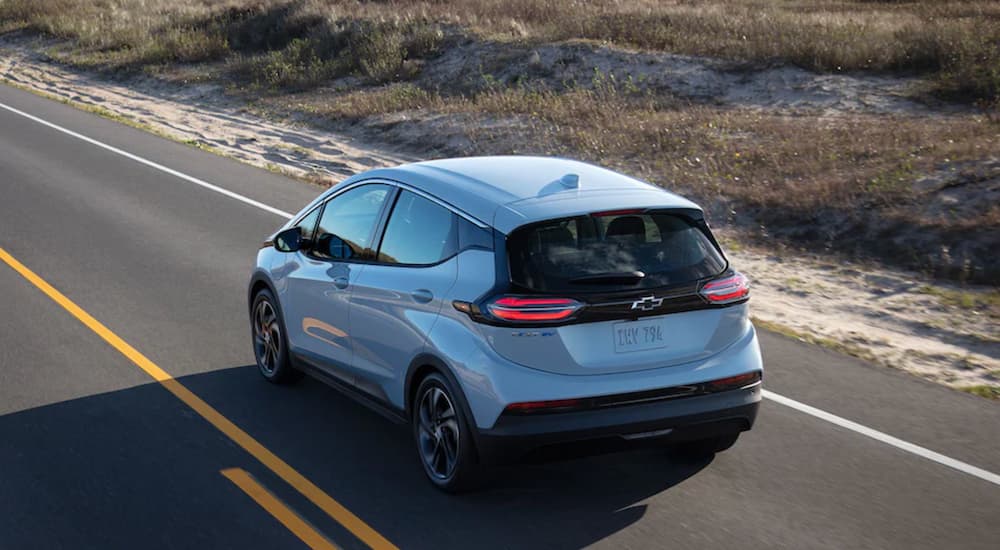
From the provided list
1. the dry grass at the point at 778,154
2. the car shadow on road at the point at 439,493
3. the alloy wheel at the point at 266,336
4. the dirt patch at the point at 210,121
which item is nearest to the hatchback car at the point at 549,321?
the car shadow on road at the point at 439,493

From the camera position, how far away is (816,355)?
941 cm

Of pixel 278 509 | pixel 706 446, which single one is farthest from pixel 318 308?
pixel 706 446

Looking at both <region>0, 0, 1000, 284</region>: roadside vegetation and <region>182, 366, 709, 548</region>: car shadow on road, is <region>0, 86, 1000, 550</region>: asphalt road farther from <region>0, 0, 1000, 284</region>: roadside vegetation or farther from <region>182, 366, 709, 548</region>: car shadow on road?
<region>0, 0, 1000, 284</region>: roadside vegetation

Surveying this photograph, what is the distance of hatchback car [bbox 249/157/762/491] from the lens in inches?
232

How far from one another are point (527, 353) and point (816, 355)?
427 cm

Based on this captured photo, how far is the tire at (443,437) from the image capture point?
6176 mm

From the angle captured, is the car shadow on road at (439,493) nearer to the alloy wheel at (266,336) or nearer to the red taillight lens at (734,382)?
the alloy wheel at (266,336)

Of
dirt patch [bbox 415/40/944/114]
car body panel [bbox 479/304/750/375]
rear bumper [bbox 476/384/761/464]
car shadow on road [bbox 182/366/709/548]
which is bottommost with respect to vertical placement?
dirt patch [bbox 415/40/944/114]

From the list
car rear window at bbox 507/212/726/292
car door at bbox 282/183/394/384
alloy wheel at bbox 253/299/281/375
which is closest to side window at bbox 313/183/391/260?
car door at bbox 282/183/394/384

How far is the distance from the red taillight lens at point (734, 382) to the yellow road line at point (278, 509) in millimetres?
2099

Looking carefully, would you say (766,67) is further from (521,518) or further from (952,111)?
(521,518)

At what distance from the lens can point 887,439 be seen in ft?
24.3

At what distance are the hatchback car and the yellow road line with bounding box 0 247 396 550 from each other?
0.59 m

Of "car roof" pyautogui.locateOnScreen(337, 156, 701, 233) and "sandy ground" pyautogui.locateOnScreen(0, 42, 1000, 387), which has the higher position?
"car roof" pyautogui.locateOnScreen(337, 156, 701, 233)
